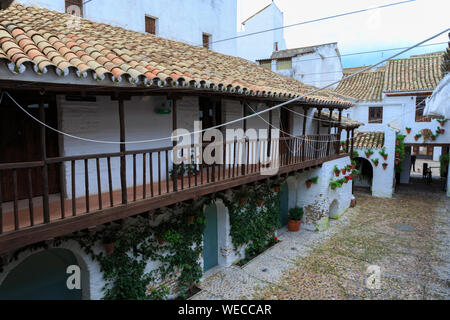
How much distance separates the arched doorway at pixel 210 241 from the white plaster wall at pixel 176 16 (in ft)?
22.4

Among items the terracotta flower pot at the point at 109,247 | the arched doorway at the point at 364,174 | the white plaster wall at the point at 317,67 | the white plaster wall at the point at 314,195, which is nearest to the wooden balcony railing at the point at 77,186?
the terracotta flower pot at the point at 109,247

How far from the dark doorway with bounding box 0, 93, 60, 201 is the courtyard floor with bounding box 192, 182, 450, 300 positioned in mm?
4568

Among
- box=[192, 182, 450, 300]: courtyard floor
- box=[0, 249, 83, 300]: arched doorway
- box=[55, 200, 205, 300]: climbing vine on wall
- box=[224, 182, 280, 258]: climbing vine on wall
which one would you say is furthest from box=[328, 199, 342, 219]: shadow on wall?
box=[0, 249, 83, 300]: arched doorway

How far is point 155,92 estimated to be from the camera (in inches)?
208

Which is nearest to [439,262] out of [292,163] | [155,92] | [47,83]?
[292,163]

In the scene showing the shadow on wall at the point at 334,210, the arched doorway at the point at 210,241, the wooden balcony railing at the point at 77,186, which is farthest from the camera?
the shadow on wall at the point at 334,210

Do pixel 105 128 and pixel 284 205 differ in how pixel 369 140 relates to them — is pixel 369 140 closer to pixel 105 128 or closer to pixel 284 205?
pixel 284 205

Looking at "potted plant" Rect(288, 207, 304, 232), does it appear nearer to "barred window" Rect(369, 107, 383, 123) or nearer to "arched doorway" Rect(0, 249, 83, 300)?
"arched doorway" Rect(0, 249, 83, 300)

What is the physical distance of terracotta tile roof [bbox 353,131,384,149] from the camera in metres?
17.0

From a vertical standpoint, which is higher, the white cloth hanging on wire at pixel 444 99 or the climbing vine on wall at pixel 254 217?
the white cloth hanging on wire at pixel 444 99

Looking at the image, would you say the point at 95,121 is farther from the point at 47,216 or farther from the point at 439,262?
the point at 439,262

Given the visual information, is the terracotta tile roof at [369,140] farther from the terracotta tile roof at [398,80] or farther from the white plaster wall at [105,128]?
the white plaster wall at [105,128]

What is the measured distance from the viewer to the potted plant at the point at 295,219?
1175 cm

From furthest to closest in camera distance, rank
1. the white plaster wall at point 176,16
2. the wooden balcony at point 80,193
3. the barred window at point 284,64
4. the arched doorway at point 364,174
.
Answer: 1. the arched doorway at point 364,174
2. the barred window at point 284,64
3. the white plaster wall at point 176,16
4. the wooden balcony at point 80,193
